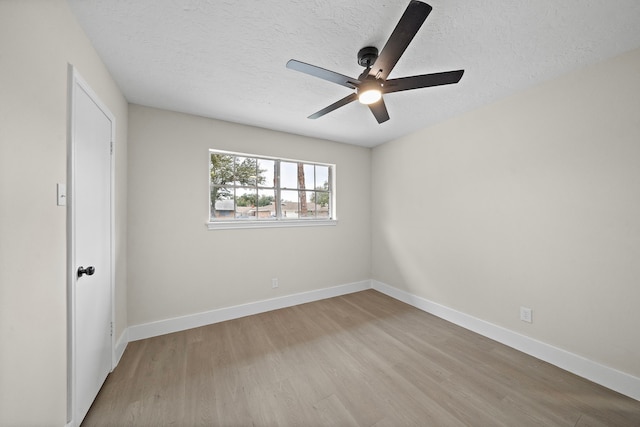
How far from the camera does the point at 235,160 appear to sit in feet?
9.82

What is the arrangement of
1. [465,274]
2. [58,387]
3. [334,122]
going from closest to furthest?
[58,387] → [465,274] → [334,122]

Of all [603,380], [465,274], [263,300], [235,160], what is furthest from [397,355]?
[235,160]

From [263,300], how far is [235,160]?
1.85 meters

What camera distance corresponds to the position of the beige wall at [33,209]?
86 cm

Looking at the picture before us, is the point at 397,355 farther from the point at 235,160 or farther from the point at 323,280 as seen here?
the point at 235,160

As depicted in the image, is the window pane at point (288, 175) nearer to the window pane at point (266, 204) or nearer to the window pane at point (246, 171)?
the window pane at point (266, 204)

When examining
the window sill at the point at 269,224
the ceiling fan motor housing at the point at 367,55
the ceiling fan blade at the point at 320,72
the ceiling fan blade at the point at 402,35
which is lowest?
the window sill at the point at 269,224

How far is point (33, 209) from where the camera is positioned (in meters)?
1.01

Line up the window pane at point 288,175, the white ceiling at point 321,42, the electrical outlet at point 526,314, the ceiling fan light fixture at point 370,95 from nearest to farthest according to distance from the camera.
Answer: the white ceiling at point 321,42
the ceiling fan light fixture at point 370,95
the electrical outlet at point 526,314
the window pane at point 288,175

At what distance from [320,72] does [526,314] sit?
276 cm

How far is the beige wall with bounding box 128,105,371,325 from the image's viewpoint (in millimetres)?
2428

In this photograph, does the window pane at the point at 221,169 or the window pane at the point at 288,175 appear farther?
the window pane at the point at 288,175

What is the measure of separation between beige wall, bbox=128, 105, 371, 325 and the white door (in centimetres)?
55

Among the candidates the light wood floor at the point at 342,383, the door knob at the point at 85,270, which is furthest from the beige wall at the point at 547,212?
the door knob at the point at 85,270
